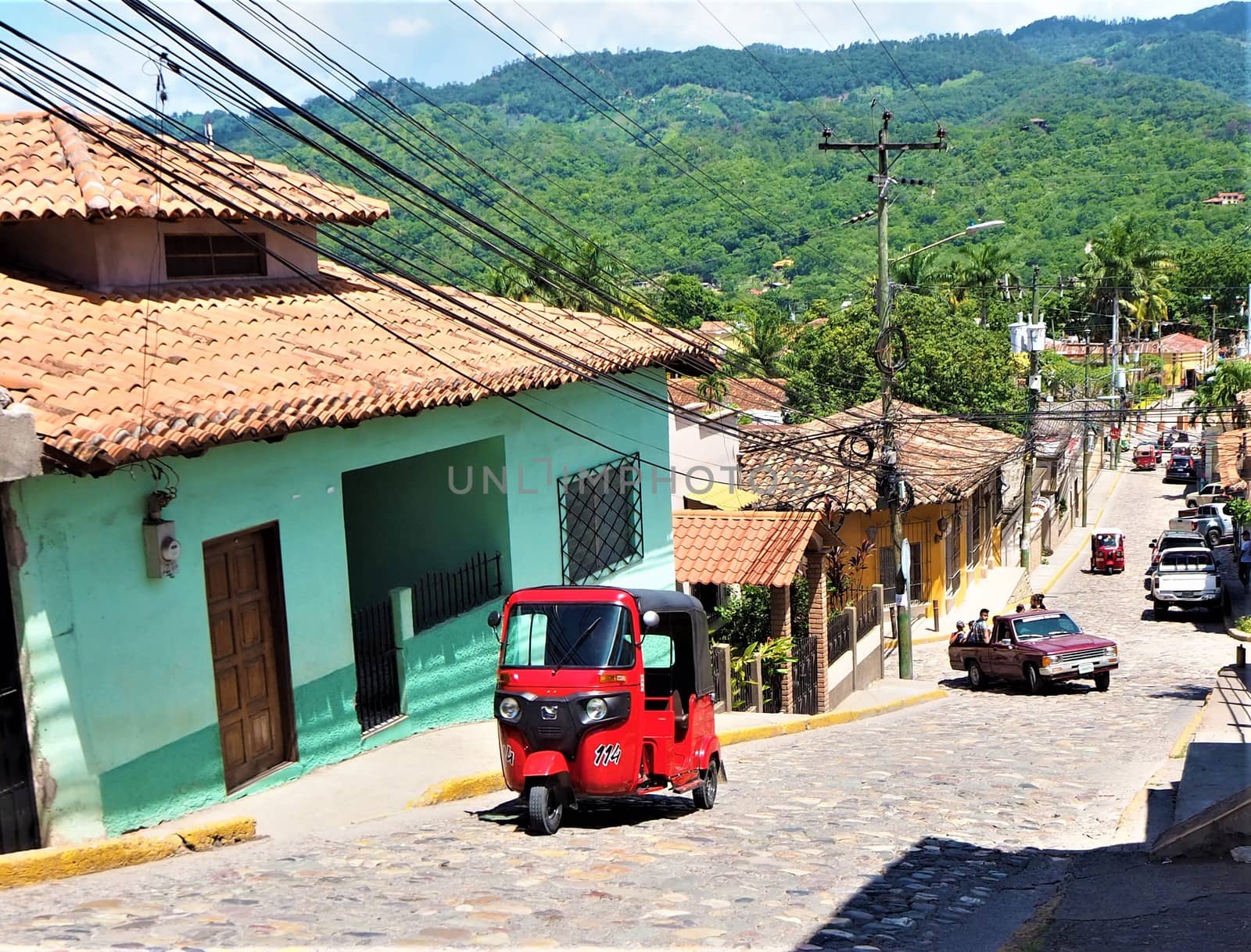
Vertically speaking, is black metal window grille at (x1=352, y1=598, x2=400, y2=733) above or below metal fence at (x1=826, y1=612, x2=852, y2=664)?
above

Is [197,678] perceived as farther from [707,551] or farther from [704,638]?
[707,551]

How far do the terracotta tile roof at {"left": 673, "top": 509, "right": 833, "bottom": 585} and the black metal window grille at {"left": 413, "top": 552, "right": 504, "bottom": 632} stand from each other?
19.3 ft

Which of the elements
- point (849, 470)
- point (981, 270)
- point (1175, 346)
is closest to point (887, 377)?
point (849, 470)

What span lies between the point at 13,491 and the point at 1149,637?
94.9ft

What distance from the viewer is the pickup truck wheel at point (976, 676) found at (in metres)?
25.5

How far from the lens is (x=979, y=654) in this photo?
25312mm

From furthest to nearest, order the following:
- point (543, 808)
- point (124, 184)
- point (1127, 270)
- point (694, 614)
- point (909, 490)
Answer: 1. point (1127, 270)
2. point (909, 490)
3. point (124, 184)
4. point (694, 614)
5. point (543, 808)

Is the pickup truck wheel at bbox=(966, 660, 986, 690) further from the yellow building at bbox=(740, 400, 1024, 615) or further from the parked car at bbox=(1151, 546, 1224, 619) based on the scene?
the parked car at bbox=(1151, 546, 1224, 619)

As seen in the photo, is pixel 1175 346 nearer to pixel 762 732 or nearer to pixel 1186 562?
pixel 1186 562

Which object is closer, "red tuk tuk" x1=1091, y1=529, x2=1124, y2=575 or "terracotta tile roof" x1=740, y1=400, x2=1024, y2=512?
"terracotta tile roof" x1=740, y1=400, x2=1024, y2=512

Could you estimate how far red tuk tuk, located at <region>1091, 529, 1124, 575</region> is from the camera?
45.1 m

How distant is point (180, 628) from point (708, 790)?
4467 millimetres

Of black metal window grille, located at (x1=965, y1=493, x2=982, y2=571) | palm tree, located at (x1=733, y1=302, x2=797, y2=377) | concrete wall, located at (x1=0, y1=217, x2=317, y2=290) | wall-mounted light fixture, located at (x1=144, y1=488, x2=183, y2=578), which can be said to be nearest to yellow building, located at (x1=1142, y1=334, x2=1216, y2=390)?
palm tree, located at (x1=733, y1=302, x2=797, y2=377)

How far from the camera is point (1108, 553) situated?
148 feet
